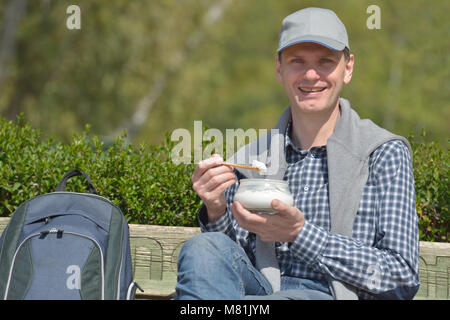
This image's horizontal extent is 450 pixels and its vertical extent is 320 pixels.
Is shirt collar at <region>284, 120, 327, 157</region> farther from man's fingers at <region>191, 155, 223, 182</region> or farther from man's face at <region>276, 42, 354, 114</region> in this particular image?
man's fingers at <region>191, 155, 223, 182</region>

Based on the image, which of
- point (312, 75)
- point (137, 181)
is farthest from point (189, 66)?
point (312, 75)

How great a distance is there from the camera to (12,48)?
35.9 ft

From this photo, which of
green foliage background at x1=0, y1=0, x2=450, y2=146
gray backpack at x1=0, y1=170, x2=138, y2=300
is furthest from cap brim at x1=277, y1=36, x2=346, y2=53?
green foliage background at x1=0, y1=0, x2=450, y2=146

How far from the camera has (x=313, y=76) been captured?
2.42 meters

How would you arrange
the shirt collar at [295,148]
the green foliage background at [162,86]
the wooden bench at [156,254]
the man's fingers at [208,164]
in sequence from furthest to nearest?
the green foliage background at [162,86] → the wooden bench at [156,254] → the shirt collar at [295,148] → the man's fingers at [208,164]

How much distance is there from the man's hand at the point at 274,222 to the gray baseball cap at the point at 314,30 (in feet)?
2.48

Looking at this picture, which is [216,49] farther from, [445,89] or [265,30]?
[445,89]

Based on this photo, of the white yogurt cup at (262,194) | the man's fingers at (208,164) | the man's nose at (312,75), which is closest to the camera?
the white yogurt cup at (262,194)

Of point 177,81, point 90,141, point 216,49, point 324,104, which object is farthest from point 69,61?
point 324,104

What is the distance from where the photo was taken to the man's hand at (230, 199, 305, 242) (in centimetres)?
208

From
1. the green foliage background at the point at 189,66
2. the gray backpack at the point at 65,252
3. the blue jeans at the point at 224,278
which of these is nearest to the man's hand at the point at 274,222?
the blue jeans at the point at 224,278

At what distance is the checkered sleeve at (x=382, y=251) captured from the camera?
2.10 m

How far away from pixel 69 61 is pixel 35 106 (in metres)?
1.22

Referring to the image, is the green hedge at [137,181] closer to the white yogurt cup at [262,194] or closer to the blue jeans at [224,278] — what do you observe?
the blue jeans at [224,278]
